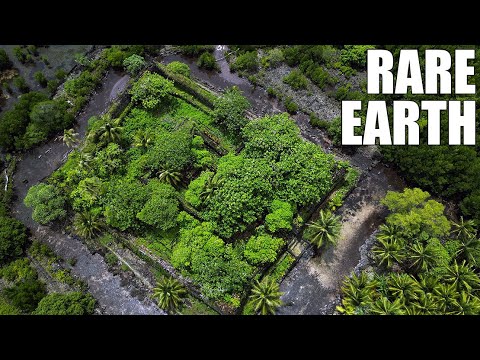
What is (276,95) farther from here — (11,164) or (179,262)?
(11,164)

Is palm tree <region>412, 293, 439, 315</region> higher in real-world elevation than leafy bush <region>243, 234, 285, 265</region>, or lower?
lower

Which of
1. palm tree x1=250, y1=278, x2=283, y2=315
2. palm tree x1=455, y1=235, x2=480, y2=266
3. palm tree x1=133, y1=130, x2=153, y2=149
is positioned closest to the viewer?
palm tree x1=250, y1=278, x2=283, y2=315

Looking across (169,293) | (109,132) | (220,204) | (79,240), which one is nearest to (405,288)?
(220,204)

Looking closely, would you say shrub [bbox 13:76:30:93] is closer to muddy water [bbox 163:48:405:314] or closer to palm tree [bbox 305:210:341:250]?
muddy water [bbox 163:48:405:314]

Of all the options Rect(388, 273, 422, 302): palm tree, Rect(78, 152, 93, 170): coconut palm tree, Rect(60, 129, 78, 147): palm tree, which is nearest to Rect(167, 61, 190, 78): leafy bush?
Rect(60, 129, 78, 147): palm tree

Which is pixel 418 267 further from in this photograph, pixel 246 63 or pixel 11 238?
pixel 11 238

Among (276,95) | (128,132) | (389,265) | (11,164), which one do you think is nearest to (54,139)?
(11,164)

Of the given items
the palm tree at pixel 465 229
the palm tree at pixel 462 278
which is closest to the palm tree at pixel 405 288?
the palm tree at pixel 462 278
